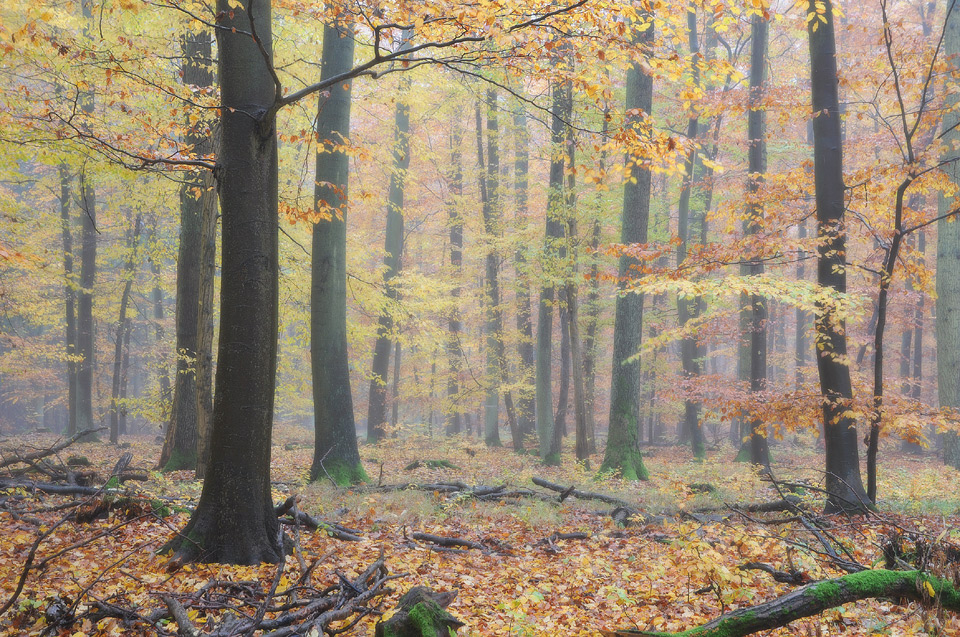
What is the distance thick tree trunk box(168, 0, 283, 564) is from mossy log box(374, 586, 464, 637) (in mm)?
1970

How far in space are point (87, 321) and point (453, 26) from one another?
59.0 ft

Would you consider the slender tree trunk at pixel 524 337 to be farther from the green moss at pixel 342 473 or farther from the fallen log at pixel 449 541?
the fallen log at pixel 449 541

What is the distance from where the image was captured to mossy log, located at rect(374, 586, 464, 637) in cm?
315

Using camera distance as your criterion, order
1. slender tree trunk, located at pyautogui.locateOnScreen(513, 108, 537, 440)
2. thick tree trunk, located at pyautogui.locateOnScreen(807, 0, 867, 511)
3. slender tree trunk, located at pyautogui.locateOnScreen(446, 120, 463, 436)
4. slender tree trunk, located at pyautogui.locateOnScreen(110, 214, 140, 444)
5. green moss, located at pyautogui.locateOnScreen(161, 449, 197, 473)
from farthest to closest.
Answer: slender tree trunk, located at pyautogui.locateOnScreen(446, 120, 463, 436)
slender tree trunk, located at pyautogui.locateOnScreen(513, 108, 537, 440)
slender tree trunk, located at pyautogui.locateOnScreen(110, 214, 140, 444)
green moss, located at pyautogui.locateOnScreen(161, 449, 197, 473)
thick tree trunk, located at pyautogui.locateOnScreen(807, 0, 867, 511)

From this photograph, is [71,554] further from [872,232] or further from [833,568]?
[872,232]

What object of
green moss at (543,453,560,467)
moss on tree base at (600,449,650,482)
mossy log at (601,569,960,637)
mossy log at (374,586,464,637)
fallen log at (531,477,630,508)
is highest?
mossy log at (601,569,960,637)

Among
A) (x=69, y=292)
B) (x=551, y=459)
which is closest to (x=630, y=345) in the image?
(x=551, y=459)

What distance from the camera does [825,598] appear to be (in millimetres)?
3021

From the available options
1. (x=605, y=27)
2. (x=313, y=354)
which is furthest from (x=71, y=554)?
(x=605, y=27)

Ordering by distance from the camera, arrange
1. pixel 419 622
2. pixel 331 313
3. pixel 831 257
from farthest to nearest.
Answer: pixel 331 313 → pixel 831 257 → pixel 419 622

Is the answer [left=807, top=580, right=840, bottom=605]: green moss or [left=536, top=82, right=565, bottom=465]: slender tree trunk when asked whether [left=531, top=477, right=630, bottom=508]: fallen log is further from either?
[left=536, top=82, right=565, bottom=465]: slender tree trunk

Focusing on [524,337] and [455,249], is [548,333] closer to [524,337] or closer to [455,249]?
[524,337]

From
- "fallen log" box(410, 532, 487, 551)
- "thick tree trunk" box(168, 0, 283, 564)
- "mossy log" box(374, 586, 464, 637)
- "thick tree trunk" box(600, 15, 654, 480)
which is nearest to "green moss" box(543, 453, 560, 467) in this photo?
"thick tree trunk" box(600, 15, 654, 480)

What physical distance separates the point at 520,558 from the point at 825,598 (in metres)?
3.13
